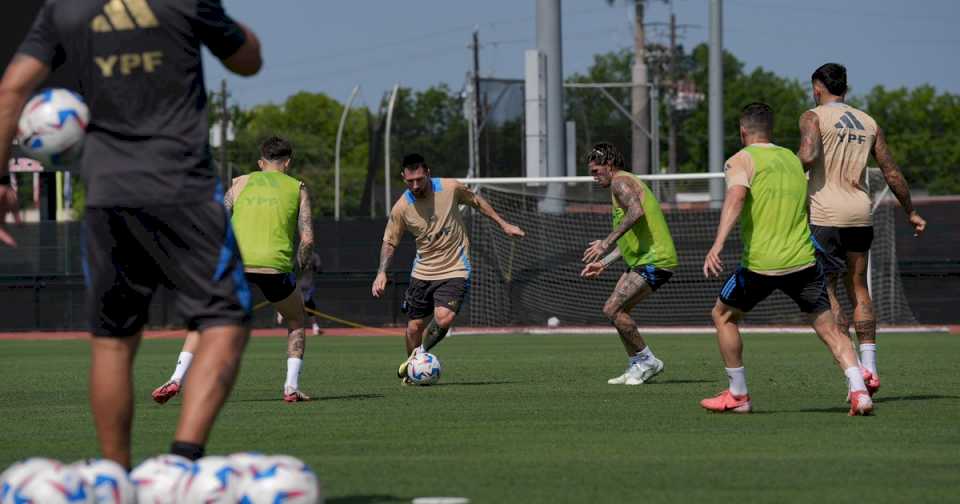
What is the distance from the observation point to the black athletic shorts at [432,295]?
557 inches

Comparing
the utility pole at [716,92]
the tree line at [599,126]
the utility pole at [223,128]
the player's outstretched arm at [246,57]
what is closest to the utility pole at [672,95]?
the tree line at [599,126]

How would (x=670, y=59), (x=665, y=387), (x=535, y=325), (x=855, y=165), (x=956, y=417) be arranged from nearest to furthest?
1. (x=956, y=417)
2. (x=855, y=165)
3. (x=665, y=387)
4. (x=535, y=325)
5. (x=670, y=59)

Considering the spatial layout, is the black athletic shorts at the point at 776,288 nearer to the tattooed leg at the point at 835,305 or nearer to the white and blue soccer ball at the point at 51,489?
the tattooed leg at the point at 835,305

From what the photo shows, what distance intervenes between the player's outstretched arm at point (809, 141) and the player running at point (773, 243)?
64cm

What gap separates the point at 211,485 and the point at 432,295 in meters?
9.07

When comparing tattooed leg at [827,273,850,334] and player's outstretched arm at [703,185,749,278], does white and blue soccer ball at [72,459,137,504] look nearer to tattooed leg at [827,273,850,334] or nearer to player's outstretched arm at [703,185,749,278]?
player's outstretched arm at [703,185,749,278]

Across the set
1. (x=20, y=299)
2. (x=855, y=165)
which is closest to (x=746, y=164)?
(x=855, y=165)

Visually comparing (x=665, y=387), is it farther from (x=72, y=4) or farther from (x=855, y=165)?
(x=72, y=4)

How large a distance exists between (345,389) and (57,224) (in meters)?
20.3

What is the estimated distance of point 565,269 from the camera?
94.1 ft

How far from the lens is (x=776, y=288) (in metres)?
10.0

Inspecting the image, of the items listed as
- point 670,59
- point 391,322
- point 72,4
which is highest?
point 670,59

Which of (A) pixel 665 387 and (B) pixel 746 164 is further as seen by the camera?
(A) pixel 665 387

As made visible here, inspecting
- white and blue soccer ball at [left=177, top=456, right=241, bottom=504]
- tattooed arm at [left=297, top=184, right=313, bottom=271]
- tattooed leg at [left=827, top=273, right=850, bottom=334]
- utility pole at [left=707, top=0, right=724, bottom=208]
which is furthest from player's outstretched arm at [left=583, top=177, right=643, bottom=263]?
utility pole at [left=707, top=0, right=724, bottom=208]
